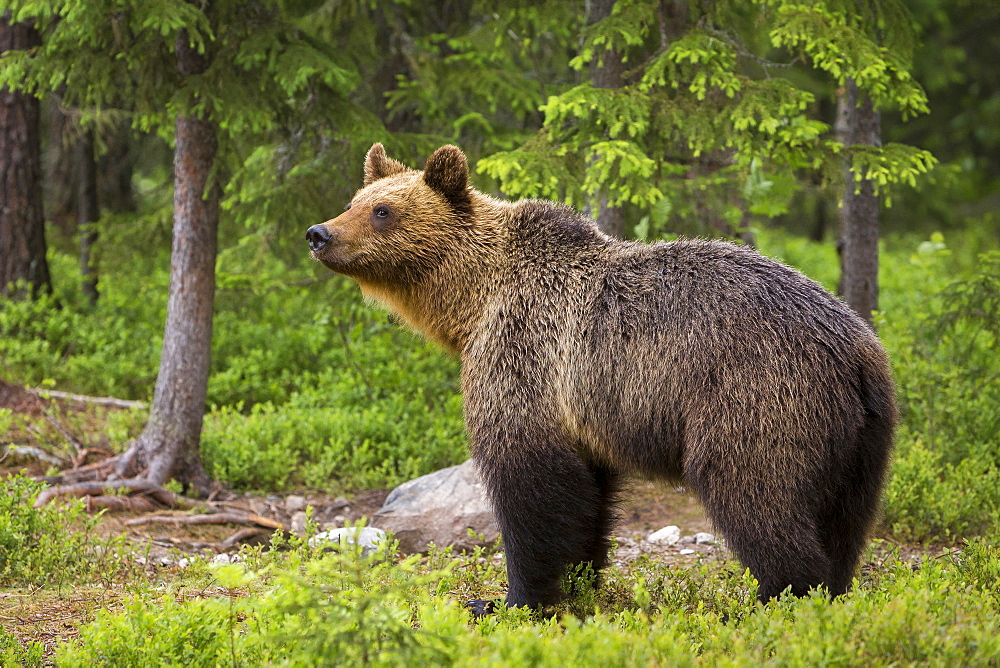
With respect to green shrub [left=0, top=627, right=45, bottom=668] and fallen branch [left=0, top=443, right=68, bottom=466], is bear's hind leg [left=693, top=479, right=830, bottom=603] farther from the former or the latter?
fallen branch [left=0, top=443, right=68, bottom=466]

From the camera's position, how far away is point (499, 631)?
3.92 metres

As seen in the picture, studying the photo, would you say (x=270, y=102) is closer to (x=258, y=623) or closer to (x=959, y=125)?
(x=258, y=623)

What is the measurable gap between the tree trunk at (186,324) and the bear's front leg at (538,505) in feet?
12.8

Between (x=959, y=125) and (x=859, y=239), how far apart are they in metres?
11.9

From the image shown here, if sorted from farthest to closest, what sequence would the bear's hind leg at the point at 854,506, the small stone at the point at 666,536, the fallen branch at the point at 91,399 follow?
1. the fallen branch at the point at 91,399
2. the small stone at the point at 666,536
3. the bear's hind leg at the point at 854,506

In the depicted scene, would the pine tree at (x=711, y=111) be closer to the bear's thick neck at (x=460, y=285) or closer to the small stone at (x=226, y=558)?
the bear's thick neck at (x=460, y=285)

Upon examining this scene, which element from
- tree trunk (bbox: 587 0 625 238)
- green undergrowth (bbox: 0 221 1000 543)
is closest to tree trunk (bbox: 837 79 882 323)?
green undergrowth (bbox: 0 221 1000 543)

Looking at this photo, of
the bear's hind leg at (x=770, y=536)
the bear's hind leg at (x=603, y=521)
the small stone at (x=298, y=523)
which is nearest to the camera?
the bear's hind leg at (x=770, y=536)

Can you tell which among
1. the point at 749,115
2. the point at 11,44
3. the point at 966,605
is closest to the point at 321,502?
the point at 749,115

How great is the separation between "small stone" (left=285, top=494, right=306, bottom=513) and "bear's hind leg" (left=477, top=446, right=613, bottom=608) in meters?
3.49

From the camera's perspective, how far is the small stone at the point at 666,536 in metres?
7.21

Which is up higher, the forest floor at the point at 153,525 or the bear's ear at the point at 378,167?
the bear's ear at the point at 378,167

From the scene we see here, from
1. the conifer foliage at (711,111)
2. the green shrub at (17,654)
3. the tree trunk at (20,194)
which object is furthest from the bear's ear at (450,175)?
the tree trunk at (20,194)

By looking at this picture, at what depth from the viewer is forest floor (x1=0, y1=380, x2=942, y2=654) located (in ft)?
17.4
